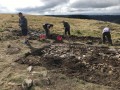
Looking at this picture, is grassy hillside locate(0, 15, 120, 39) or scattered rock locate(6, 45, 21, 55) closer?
scattered rock locate(6, 45, 21, 55)

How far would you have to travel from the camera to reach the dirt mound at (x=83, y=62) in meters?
12.8

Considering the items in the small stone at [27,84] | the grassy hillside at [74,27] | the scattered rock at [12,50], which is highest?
the scattered rock at [12,50]

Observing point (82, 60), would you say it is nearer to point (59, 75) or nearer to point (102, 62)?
point (102, 62)

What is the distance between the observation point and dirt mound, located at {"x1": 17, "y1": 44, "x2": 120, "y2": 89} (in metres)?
12.8

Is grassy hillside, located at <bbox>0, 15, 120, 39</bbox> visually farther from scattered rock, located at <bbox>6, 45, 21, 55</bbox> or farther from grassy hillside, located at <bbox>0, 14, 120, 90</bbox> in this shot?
grassy hillside, located at <bbox>0, 14, 120, 90</bbox>

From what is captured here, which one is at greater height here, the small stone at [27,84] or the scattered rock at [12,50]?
the scattered rock at [12,50]

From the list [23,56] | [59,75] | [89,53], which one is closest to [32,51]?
[23,56]

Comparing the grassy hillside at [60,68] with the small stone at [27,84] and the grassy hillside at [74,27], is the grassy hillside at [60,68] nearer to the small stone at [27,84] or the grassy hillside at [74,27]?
the small stone at [27,84]

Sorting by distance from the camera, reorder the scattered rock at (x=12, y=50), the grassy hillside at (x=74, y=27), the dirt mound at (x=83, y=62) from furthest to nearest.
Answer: the grassy hillside at (x=74, y=27), the scattered rock at (x=12, y=50), the dirt mound at (x=83, y=62)

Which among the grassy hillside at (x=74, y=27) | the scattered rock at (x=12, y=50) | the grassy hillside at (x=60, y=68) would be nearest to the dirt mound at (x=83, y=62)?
the grassy hillside at (x=60, y=68)

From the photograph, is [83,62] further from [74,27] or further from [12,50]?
[74,27]

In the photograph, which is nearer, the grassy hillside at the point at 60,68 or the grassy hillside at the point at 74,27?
the grassy hillside at the point at 60,68

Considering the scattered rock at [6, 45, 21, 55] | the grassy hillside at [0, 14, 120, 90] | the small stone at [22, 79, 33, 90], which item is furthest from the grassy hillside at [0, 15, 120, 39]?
the small stone at [22, 79, 33, 90]

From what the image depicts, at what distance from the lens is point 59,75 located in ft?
42.4
